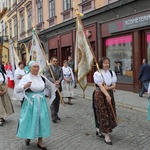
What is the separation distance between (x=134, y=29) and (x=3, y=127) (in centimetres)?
756

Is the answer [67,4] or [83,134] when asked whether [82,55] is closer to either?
[83,134]

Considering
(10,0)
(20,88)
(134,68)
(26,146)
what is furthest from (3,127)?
(10,0)

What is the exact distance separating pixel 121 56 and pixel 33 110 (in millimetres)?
9073

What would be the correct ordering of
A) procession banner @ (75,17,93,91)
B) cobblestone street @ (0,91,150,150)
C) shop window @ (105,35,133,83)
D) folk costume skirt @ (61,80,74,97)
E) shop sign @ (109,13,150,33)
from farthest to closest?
1. shop window @ (105,35,133,83)
2. shop sign @ (109,13,150,33)
3. folk costume skirt @ (61,80,74,97)
4. procession banner @ (75,17,93,91)
5. cobblestone street @ (0,91,150,150)

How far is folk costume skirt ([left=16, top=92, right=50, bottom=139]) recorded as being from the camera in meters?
4.69

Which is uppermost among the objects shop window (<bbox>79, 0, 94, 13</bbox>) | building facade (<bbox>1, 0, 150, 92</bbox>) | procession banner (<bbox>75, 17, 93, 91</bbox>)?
shop window (<bbox>79, 0, 94, 13</bbox>)

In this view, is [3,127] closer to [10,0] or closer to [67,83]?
[67,83]

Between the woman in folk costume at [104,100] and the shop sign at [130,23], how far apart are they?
636 centimetres

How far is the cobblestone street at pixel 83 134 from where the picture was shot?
16.1 ft

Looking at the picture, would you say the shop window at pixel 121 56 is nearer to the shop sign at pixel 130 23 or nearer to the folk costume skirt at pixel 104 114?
the shop sign at pixel 130 23

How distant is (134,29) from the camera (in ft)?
38.5

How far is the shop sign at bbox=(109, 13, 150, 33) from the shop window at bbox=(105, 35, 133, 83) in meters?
0.49

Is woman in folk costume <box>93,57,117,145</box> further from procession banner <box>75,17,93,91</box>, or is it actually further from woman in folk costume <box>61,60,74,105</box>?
woman in folk costume <box>61,60,74,105</box>

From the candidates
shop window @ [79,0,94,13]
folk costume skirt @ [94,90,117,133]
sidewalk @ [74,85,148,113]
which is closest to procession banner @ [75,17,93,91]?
folk costume skirt @ [94,90,117,133]
